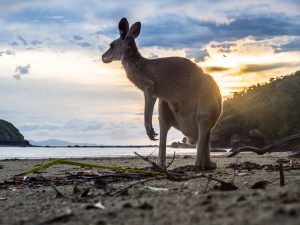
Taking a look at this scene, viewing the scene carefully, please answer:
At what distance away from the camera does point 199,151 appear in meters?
7.52

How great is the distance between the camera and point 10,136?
309 ft

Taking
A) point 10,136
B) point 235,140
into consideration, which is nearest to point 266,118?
point 235,140

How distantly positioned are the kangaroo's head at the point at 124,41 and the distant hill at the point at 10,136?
276ft

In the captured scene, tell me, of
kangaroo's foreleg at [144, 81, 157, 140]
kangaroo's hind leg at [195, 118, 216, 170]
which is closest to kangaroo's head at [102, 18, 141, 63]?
kangaroo's foreleg at [144, 81, 157, 140]

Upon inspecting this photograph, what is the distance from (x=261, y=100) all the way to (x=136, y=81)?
72474 millimetres

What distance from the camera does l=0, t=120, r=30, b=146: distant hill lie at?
298ft

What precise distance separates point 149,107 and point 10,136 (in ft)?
296

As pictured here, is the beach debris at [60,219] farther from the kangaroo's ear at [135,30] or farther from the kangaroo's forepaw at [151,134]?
the kangaroo's ear at [135,30]

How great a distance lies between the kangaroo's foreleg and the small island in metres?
84.8

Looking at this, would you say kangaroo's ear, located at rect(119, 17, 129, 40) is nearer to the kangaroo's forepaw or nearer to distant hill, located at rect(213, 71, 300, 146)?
the kangaroo's forepaw

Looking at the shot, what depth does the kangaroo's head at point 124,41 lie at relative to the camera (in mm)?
8062

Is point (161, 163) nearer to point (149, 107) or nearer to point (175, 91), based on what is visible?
point (149, 107)

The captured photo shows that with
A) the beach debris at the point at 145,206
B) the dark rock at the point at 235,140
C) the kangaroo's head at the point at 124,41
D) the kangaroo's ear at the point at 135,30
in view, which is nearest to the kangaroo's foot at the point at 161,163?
the kangaroo's head at the point at 124,41

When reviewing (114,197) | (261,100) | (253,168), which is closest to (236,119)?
(261,100)
